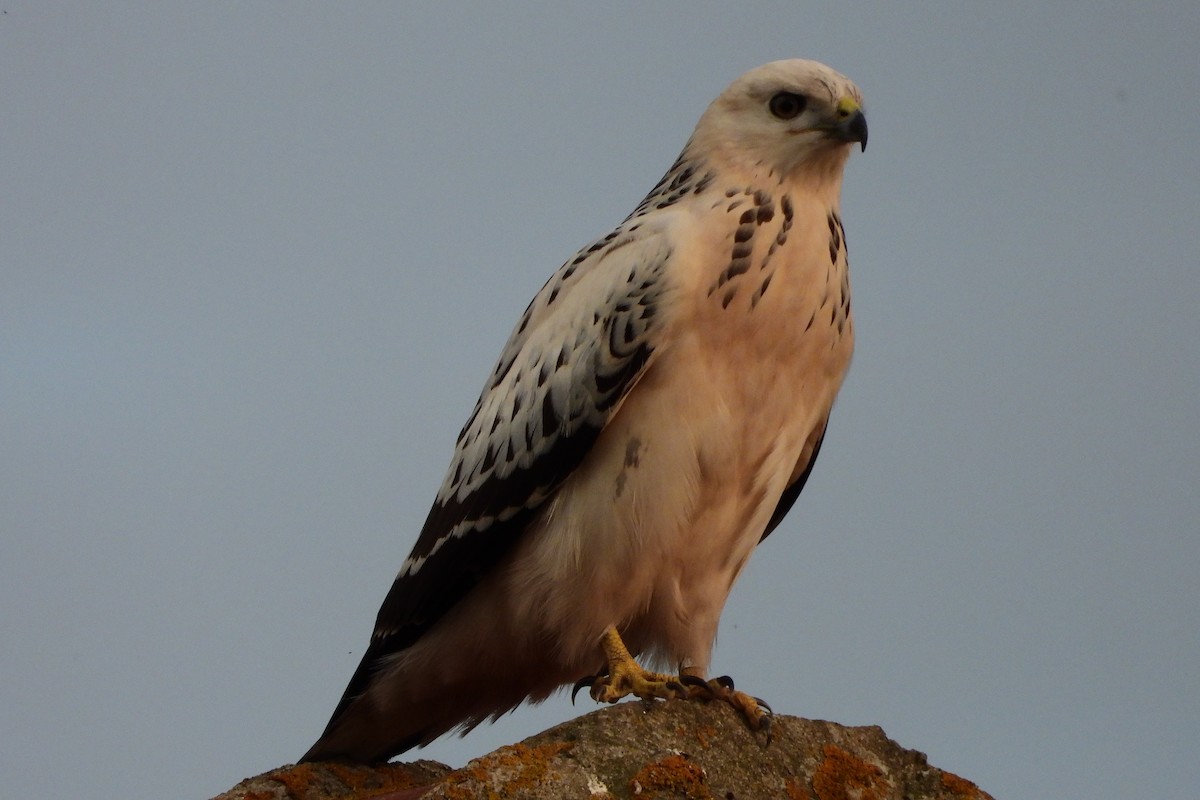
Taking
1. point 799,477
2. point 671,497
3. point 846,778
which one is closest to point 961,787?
point 846,778

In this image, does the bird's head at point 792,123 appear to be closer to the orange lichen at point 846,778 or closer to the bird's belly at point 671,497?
the bird's belly at point 671,497

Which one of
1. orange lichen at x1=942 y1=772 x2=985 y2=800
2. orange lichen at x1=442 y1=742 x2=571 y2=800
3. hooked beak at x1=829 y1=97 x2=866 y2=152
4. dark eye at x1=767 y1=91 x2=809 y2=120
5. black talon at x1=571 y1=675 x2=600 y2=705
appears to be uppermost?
dark eye at x1=767 y1=91 x2=809 y2=120

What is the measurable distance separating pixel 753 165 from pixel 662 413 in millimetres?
1025

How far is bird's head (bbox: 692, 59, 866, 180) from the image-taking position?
225 inches

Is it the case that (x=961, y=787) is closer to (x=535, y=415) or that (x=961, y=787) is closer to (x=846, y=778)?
(x=846, y=778)

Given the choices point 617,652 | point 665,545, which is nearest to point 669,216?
point 665,545

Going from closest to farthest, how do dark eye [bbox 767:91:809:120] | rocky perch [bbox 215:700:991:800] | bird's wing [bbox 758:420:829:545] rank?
rocky perch [bbox 215:700:991:800]
dark eye [bbox 767:91:809:120]
bird's wing [bbox 758:420:829:545]

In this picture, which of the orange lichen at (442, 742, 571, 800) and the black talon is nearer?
the orange lichen at (442, 742, 571, 800)

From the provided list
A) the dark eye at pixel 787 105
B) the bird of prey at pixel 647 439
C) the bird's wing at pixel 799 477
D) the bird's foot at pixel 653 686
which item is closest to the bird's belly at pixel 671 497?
the bird of prey at pixel 647 439

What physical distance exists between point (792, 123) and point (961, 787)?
2.40m

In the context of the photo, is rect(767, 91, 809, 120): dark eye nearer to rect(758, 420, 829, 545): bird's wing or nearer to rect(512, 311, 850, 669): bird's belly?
rect(512, 311, 850, 669): bird's belly

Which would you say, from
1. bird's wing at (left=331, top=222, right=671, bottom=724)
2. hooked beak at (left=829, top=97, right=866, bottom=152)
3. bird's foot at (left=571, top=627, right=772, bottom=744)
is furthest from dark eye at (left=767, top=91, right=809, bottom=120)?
bird's foot at (left=571, top=627, right=772, bottom=744)

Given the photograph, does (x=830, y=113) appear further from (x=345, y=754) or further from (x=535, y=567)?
(x=345, y=754)

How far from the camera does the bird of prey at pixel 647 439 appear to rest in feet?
17.8
